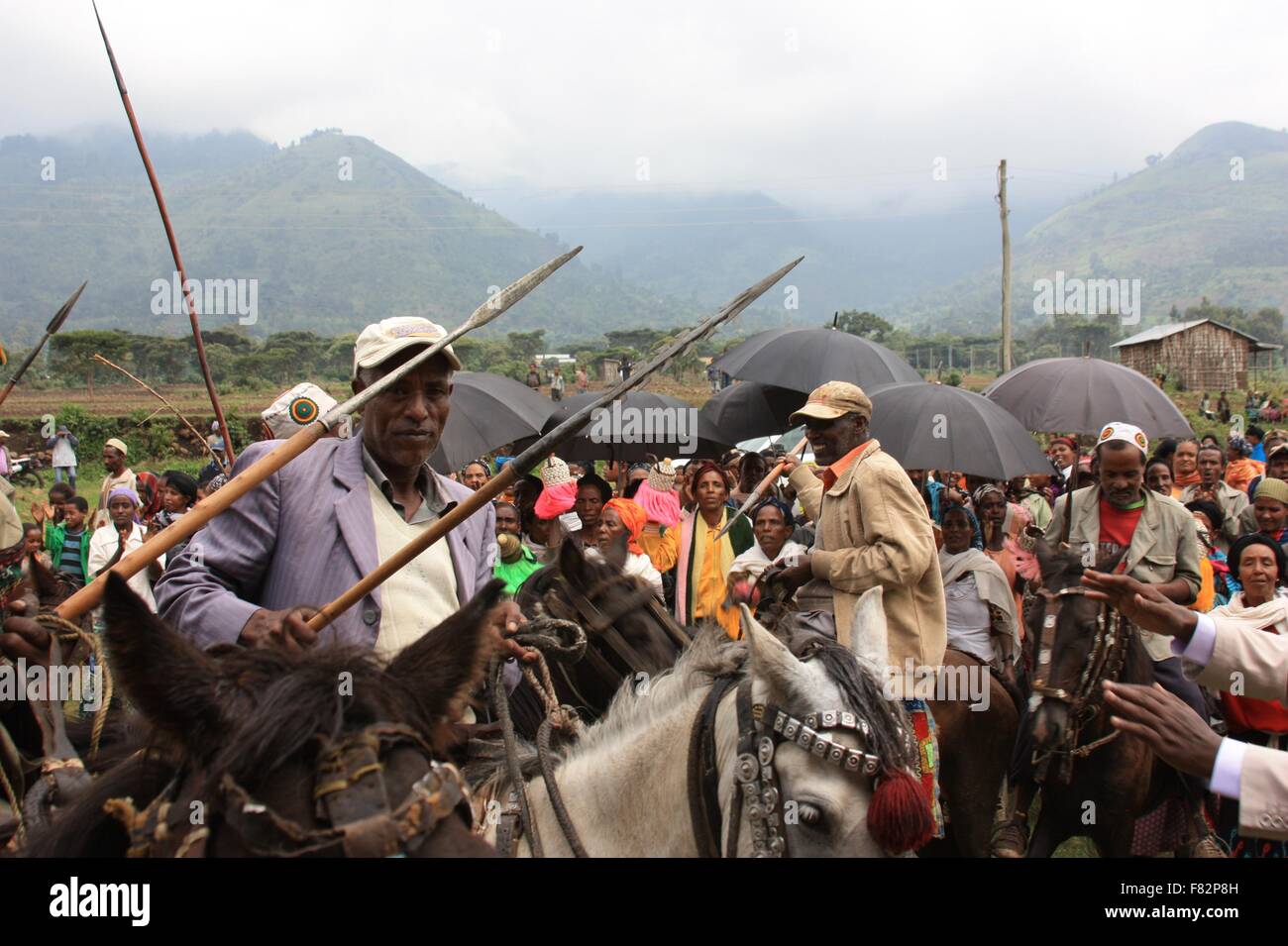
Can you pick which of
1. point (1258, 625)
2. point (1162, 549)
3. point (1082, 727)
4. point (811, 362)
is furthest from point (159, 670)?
point (811, 362)

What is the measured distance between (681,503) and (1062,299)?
436cm

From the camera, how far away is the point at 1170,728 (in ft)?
7.38

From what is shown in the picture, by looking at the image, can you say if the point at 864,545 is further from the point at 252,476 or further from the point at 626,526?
the point at 252,476

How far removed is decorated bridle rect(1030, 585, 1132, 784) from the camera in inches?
181

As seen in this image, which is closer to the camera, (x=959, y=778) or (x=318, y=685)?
(x=318, y=685)

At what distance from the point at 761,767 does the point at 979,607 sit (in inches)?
157

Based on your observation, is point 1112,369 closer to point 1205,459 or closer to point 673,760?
point 1205,459

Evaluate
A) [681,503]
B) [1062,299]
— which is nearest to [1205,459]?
[1062,299]

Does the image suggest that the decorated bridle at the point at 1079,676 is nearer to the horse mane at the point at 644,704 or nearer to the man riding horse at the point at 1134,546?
the man riding horse at the point at 1134,546

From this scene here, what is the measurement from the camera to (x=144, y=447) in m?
31.5

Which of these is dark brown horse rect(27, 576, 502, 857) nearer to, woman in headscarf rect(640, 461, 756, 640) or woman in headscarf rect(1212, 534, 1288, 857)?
woman in headscarf rect(1212, 534, 1288, 857)


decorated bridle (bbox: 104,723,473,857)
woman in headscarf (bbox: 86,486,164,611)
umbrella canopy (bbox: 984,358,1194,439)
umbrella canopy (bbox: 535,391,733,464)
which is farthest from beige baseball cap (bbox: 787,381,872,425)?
woman in headscarf (bbox: 86,486,164,611)

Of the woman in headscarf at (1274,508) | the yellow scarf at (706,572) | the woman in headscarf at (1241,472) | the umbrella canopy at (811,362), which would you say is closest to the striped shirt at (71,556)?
the yellow scarf at (706,572)

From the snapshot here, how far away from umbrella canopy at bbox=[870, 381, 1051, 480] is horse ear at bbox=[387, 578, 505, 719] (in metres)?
6.22
